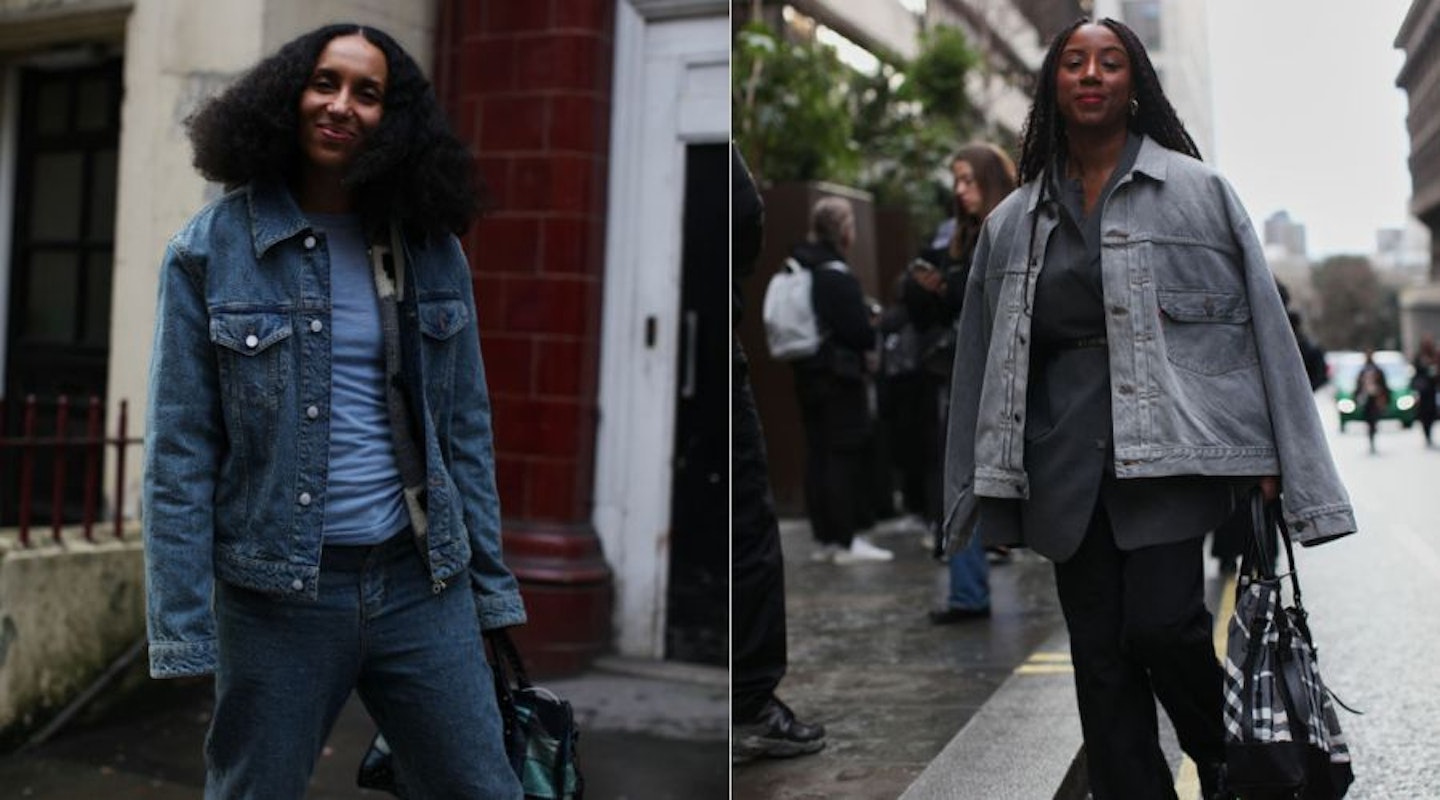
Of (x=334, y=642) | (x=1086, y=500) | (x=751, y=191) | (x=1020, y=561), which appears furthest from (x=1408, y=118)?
(x=1020, y=561)

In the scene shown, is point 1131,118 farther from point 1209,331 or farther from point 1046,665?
point 1046,665

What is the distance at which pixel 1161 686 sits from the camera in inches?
133

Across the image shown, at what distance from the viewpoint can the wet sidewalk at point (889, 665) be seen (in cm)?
425

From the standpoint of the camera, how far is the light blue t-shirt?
2842 mm

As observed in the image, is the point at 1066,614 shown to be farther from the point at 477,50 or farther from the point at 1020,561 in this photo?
the point at 1020,561

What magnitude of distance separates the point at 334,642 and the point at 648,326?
4.12 meters

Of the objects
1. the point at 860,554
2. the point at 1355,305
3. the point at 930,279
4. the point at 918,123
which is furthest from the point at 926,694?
the point at 918,123

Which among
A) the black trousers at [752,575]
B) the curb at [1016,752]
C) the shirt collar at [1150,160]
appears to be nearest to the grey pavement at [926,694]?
the curb at [1016,752]

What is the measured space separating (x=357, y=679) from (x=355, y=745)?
292cm

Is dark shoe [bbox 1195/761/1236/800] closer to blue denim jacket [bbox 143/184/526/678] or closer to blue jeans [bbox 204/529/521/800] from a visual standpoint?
blue jeans [bbox 204/529/521/800]

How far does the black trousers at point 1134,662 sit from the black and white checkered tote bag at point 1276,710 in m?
0.10

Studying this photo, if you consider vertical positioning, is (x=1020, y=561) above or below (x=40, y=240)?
below

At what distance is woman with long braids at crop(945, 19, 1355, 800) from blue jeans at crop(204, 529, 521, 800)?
3.86 feet

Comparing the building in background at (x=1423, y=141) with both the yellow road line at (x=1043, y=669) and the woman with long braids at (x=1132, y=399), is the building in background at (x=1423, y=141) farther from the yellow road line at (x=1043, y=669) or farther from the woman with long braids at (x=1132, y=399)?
the yellow road line at (x=1043, y=669)
